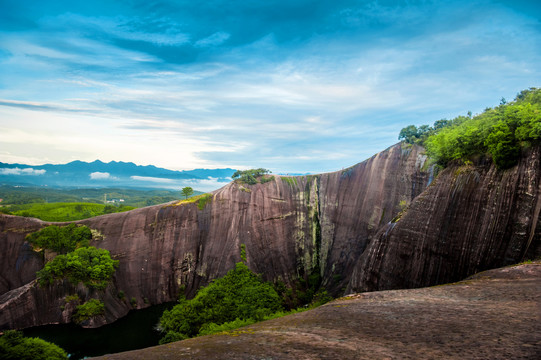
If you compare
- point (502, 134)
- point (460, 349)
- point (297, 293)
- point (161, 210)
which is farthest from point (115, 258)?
point (502, 134)

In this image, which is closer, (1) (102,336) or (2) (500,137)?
(2) (500,137)

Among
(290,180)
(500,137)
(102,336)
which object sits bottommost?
(102,336)

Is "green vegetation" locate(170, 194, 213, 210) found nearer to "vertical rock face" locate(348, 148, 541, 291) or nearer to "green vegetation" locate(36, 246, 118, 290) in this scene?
"green vegetation" locate(36, 246, 118, 290)

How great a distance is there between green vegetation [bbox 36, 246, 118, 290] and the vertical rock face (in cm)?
3786

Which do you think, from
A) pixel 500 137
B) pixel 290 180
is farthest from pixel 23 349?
pixel 290 180

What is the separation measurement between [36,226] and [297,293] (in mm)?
48327

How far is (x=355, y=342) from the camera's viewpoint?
8.98 meters

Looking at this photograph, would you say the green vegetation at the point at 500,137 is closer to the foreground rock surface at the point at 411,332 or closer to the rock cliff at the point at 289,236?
the rock cliff at the point at 289,236

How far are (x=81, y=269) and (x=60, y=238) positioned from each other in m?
9.66

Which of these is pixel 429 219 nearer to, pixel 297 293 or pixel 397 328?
pixel 397 328

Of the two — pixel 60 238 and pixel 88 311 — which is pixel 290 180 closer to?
pixel 88 311

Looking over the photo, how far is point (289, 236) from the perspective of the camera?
52.9m

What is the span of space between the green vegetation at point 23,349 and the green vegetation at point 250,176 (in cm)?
4108

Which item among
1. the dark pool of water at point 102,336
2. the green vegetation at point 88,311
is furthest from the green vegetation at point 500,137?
the green vegetation at point 88,311
